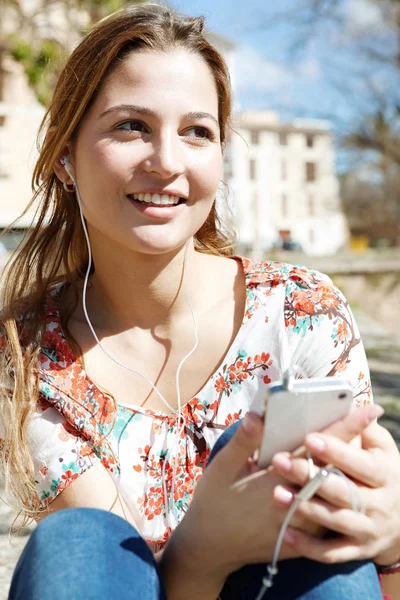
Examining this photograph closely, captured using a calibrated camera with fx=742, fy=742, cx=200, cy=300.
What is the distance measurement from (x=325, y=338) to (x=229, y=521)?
23.5 inches

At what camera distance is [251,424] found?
1.10 metres

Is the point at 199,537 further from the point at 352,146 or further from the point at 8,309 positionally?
the point at 352,146

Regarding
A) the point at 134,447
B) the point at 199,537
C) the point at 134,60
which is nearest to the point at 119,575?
the point at 199,537

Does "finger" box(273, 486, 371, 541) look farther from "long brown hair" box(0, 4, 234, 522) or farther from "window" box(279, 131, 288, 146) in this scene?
"window" box(279, 131, 288, 146)

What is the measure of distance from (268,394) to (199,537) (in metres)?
0.34

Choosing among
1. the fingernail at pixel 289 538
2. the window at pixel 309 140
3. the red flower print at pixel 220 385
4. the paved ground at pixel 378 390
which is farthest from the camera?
the window at pixel 309 140

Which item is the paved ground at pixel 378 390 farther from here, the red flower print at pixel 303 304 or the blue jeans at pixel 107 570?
the red flower print at pixel 303 304

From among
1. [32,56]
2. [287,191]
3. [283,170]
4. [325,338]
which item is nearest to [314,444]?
[325,338]

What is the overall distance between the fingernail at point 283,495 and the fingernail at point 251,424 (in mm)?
94

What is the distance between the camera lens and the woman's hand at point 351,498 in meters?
1.09

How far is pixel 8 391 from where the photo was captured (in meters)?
1.77

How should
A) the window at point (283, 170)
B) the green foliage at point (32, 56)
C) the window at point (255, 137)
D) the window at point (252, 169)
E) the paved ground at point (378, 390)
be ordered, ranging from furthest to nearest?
the window at point (283, 170)
the window at point (252, 169)
the window at point (255, 137)
the green foliage at point (32, 56)
the paved ground at point (378, 390)

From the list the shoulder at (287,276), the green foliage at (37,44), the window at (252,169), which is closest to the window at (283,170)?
the window at (252,169)

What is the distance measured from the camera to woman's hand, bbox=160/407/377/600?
113 centimetres
